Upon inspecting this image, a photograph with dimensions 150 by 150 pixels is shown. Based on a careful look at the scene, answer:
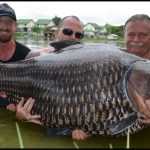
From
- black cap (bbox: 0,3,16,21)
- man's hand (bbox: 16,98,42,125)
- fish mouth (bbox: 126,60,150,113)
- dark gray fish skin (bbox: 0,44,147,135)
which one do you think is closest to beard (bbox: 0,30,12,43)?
black cap (bbox: 0,3,16,21)

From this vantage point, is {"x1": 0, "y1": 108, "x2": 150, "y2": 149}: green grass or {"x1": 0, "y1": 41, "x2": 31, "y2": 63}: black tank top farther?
{"x1": 0, "y1": 41, "x2": 31, "y2": 63}: black tank top

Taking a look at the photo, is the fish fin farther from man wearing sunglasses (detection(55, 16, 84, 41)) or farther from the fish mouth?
man wearing sunglasses (detection(55, 16, 84, 41))

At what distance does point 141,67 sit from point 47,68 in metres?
1.03

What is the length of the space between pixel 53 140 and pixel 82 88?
604 millimetres

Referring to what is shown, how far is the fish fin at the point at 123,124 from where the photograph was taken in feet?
13.3

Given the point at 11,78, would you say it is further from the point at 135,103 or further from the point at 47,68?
the point at 135,103

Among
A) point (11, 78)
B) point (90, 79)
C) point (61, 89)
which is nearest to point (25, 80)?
point (11, 78)

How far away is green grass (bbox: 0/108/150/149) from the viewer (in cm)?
419

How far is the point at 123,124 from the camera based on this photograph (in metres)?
4.06

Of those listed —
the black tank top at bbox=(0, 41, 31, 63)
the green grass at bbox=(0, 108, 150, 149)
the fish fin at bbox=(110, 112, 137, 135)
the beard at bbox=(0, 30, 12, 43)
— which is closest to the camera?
the fish fin at bbox=(110, 112, 137, 135)

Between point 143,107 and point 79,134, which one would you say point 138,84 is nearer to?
point 143,107

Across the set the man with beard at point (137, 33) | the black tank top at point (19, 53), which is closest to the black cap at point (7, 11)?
the black tank top at point (19, 53)

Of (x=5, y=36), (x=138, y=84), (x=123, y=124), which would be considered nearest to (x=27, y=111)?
(x=123, y=124)

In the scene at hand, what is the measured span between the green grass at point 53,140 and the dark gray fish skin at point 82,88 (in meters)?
0.14
